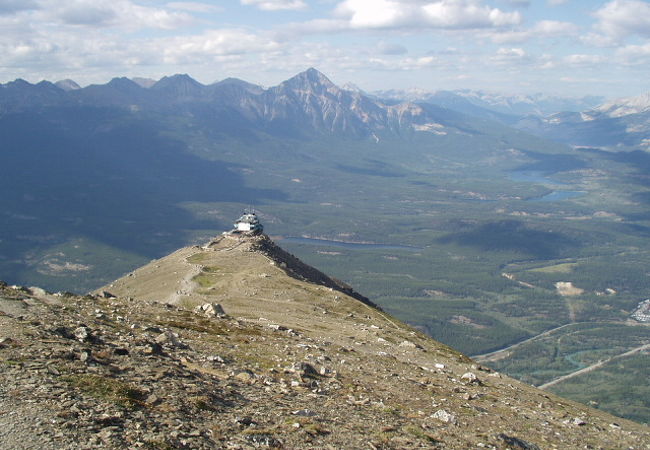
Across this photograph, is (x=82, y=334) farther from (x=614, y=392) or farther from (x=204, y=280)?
(x=614, y=392)

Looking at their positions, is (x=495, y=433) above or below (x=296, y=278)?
above

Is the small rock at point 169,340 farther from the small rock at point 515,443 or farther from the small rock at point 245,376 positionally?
the small rock at point 515,443

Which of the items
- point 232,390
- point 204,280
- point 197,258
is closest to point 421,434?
point 232,390

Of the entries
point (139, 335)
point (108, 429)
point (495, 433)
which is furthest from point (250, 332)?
point (108, 429)

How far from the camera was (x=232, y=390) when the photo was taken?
28.0 meters

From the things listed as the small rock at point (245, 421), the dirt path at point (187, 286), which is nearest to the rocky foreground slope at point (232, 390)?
the small rock at point (245, 421)

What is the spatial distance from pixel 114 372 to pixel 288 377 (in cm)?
927

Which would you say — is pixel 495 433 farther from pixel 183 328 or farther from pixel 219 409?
pixel 183 328

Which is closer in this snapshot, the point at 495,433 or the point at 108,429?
the point at 108,429

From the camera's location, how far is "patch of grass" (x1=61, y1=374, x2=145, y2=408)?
23219 millimetres

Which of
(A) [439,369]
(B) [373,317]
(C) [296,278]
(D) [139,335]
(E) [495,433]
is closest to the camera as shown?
(E) [495,433]

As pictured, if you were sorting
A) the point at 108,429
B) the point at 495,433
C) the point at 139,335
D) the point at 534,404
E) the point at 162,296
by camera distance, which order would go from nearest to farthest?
the point at 108,429, the point at 495,433, the point at 139,335, the point at 534,404, the point at 162,296

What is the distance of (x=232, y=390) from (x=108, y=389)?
5.97 m

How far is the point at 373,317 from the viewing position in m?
72.8
